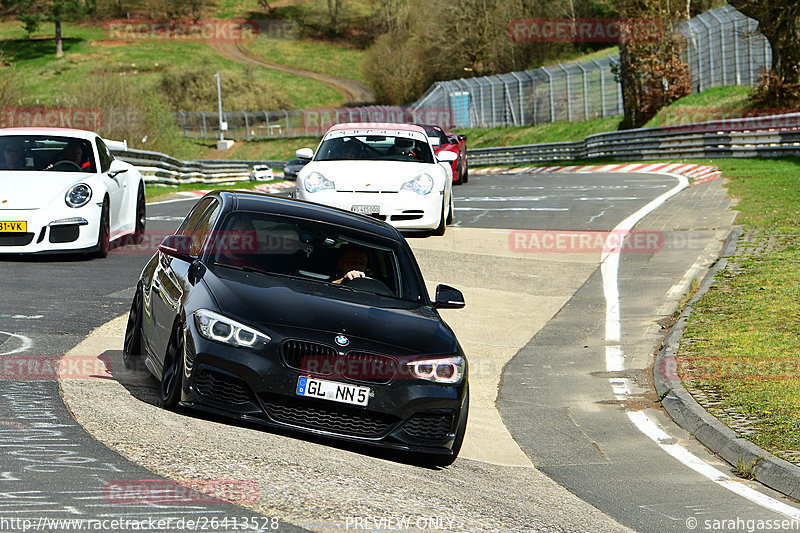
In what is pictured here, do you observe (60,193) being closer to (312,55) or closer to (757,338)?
(757,338)

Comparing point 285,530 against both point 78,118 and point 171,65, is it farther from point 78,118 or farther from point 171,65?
point 171,65

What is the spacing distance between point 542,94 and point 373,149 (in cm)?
4440

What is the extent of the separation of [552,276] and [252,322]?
9.05 metres

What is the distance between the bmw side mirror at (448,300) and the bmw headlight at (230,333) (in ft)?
5.49

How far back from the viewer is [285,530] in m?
4.82

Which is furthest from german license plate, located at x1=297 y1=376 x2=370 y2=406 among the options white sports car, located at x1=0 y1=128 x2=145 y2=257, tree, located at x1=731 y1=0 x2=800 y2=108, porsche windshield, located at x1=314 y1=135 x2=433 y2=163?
tree, located at x1=731 y1=0 x2=800 y2=108

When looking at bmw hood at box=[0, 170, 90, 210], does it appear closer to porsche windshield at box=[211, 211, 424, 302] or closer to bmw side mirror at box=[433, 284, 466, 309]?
porsche windshield at box=[211, 211, 424, 302]

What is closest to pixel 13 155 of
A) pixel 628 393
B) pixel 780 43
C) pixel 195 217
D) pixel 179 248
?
pixel 195 217

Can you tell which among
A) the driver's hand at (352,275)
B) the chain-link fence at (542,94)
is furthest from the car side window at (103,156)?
the chain-link fence at (542,94)

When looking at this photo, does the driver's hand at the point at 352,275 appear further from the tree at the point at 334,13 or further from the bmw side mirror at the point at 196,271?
the tree at the point at 334,13

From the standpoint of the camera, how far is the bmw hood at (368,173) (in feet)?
50.8

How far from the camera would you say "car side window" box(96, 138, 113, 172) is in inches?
578

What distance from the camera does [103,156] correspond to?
48.7 ft

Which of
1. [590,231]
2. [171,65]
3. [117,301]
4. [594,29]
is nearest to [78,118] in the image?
[590,231]
